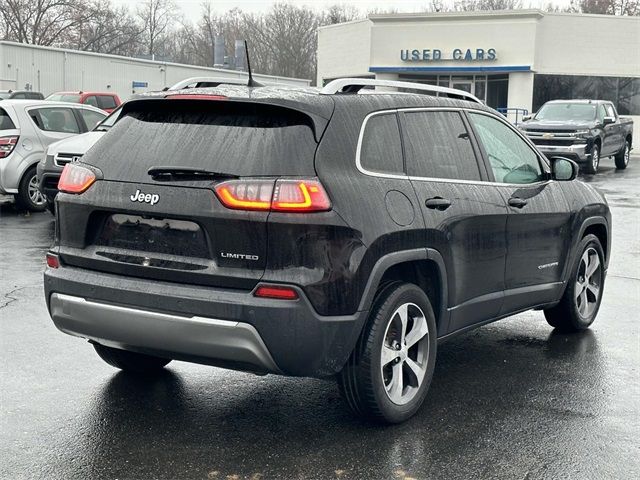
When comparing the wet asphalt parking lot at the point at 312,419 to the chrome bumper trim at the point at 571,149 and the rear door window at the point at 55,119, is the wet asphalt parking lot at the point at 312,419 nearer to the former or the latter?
the rear door window at the point at 55,119

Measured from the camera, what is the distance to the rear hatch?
4.10 meters

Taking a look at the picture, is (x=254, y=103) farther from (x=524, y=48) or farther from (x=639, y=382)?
(x=524, y=48)

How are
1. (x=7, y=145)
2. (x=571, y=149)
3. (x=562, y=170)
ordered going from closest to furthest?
1. (x=562, y=170)
2. (x=7, y=145)
3. (x=571, y=149)

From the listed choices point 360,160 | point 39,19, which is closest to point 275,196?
point 360,160

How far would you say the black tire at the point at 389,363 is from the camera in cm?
439

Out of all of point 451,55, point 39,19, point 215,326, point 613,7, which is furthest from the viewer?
point 613,7

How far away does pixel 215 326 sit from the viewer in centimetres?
403

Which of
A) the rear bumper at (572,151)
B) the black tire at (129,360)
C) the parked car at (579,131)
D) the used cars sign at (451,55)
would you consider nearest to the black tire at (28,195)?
the black tire at (129,360)

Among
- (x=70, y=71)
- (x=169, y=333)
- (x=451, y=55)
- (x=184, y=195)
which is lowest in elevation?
(x=169, y=333)

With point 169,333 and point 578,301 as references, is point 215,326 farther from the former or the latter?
point 578,301

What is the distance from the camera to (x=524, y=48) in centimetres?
3766

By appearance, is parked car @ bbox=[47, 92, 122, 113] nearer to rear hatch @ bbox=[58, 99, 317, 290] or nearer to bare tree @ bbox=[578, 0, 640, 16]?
rear hatch @ bbox=[58, 99, 317, 290]

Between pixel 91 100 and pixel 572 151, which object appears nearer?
pixel 572 151

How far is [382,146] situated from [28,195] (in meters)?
10.1
